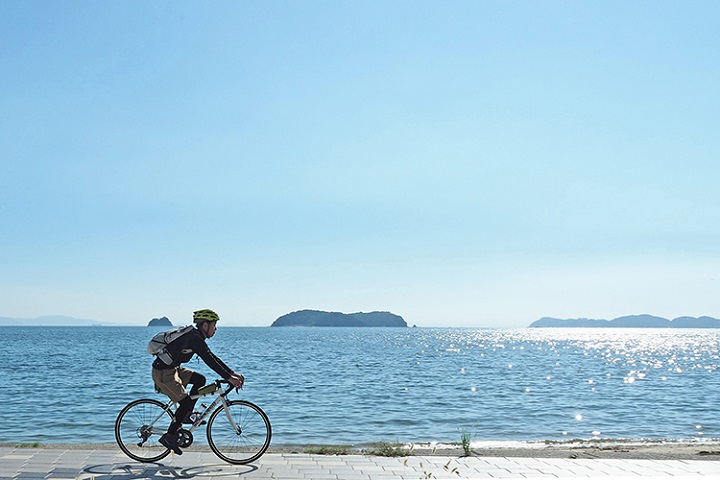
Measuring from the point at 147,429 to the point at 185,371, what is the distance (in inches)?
36.4

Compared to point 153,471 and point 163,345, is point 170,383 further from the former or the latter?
point 153,471

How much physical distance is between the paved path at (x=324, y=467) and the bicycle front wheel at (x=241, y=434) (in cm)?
17

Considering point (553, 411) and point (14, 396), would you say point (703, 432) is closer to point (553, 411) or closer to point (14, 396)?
point (553, 411)

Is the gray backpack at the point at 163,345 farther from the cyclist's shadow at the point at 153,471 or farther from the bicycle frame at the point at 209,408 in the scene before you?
the cyclist's shadow at the point at 153,471

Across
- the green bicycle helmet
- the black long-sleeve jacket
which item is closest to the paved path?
the black long-sleeve jacket

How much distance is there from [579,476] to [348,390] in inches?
775

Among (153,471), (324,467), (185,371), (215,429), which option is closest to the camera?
(153,471)

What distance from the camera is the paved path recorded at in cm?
794

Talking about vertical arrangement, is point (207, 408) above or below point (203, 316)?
below

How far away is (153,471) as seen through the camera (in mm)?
8219

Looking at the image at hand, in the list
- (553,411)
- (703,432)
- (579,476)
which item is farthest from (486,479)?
(553,411)

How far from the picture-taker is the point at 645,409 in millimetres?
23188

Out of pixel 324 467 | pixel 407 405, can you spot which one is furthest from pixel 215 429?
pixel 407 405

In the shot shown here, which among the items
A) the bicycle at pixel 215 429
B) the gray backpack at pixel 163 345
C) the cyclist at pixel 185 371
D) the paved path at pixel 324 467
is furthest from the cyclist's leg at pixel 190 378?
the paved path at pixel 324 467
